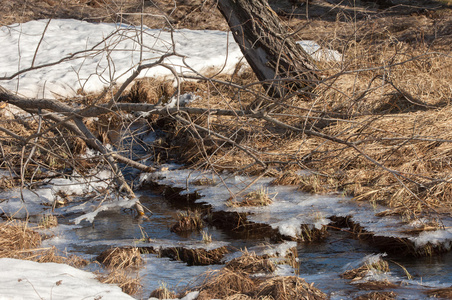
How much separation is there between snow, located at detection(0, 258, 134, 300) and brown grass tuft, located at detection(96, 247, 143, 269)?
0.29m

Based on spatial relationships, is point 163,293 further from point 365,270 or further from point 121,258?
point 365,270

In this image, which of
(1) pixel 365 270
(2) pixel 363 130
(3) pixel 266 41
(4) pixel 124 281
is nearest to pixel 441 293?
(1) pixel 365 270

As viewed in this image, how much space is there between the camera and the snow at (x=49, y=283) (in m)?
3.09

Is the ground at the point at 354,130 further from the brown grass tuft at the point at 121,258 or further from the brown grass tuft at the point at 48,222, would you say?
the brown grass tuft at the point at 121,258

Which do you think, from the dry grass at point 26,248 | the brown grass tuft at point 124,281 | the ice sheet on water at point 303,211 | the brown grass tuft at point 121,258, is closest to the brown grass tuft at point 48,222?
the dry grass at point 26,248

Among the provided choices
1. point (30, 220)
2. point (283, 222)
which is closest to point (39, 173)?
point (30, 220)

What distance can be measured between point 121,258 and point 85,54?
6044 millimetres

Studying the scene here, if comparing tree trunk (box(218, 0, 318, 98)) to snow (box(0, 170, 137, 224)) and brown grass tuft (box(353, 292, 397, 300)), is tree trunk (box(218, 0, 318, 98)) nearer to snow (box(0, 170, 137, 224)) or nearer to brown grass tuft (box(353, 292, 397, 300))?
snow (box(0, 170, 137, 224))

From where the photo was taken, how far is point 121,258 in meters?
4.02

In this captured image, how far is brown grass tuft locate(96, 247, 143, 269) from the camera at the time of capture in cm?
401

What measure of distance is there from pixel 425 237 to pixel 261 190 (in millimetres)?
1834

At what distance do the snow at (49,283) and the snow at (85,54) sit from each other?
181 inches

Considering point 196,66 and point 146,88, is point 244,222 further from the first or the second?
point 196,66

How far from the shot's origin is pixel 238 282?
344 centimetres
